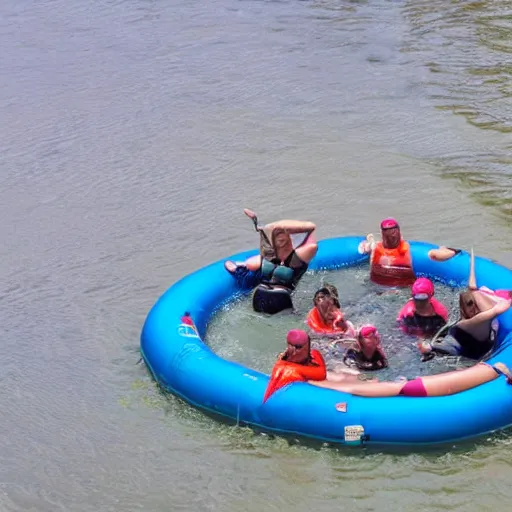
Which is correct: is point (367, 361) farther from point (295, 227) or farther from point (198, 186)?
point (198, 186)

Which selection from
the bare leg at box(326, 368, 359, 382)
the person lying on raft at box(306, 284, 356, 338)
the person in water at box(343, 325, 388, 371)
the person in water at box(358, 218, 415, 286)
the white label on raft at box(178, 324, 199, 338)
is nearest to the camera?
the bare leg at box(326, 368, 359, 382)

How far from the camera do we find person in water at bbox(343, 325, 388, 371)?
19.7 ft

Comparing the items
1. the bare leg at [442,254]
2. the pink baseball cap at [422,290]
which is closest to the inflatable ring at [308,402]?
the bare leg at [442,254]

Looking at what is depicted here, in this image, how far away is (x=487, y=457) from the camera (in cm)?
537

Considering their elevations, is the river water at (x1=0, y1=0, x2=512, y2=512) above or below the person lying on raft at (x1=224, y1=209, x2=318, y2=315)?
below

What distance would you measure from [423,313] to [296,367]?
4.08 feet

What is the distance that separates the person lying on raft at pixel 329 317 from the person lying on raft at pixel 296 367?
0.86 meters

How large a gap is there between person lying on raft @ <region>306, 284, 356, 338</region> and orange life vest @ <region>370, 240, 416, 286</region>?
78cm

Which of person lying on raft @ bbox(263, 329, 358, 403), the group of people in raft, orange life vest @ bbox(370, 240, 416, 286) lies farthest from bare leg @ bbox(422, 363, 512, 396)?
orange life vest @ bbox(370, 240, 416, 286)

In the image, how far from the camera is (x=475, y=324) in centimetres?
596

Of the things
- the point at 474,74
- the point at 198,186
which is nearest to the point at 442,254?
the point at 198,186

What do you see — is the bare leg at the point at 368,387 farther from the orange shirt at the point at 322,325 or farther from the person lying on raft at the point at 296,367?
the orange shirt at the point at 322,325

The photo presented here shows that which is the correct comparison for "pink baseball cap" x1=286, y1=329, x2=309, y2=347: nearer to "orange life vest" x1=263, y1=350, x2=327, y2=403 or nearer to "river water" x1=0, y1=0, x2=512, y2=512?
"orange life vest" x1=263, y1=350, x2=327, y2=403

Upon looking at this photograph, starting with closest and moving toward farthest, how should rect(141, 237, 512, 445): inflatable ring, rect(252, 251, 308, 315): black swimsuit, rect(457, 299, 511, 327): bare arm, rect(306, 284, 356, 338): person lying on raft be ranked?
rect(141, 237, 512, 445): inflatable ring → rect(457, 299, 511, 327): bare arm → rect(306, 284, 356, 338): person lying on raft → rect(252, 251, 308, 315): black swimsuit
